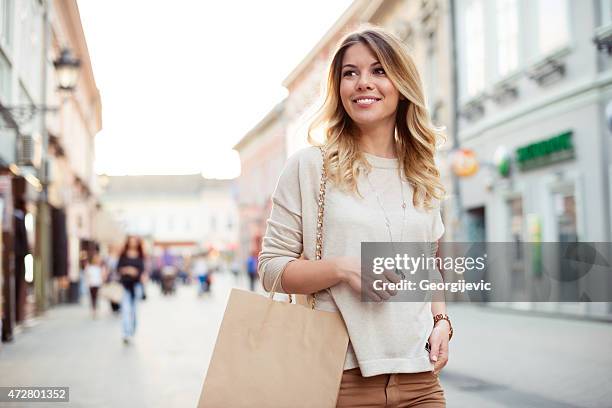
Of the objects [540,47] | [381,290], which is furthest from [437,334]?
[540,47]

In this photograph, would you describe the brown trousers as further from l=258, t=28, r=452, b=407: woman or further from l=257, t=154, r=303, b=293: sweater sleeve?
l=257, t=154, r=303, b=293: sweater sleeve

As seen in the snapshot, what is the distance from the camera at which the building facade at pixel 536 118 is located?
1586 centimetres

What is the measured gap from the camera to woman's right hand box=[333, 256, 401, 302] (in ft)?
6.82

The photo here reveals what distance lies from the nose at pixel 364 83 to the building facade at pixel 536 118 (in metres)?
11.3

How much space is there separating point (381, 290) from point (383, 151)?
18.0 inches

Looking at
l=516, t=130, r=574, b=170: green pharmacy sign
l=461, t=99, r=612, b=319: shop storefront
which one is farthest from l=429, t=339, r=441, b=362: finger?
l=516, t=130, r=574, b=170: green pharmacy sign

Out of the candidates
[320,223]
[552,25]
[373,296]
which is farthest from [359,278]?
[552,25]

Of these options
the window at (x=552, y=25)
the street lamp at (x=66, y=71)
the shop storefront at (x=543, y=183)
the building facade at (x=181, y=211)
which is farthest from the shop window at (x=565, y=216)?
the building facade at (x=181, y=211)

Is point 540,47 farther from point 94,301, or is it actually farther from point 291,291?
point 291,291

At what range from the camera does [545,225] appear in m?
18.7

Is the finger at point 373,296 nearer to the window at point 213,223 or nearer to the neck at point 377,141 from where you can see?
the neck at point 377,141

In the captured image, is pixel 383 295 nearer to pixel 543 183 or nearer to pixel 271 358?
pixel 271 358

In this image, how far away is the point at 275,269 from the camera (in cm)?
220

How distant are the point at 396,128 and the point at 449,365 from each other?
7190 millimetres
